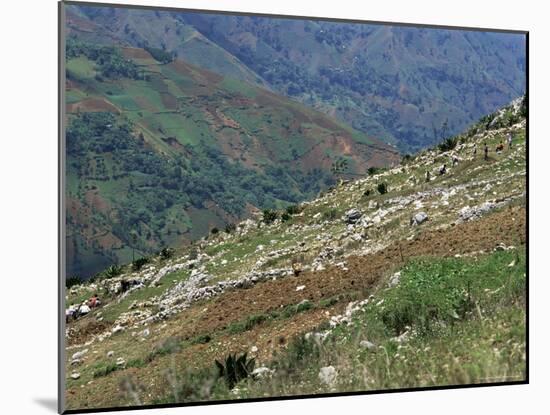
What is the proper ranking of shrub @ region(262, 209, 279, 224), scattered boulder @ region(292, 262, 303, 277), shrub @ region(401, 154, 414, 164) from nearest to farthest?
1. scattered boulder @ region(292, 262, 303, 277)
2. shrub @ region(262, 209, 279, 224)
3. shrub @ region(401, 154, 414, 164)

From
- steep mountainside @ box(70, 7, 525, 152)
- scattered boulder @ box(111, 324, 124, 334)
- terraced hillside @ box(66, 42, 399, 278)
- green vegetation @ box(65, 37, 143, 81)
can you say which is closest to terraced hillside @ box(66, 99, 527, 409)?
scattered boulder @ box(111, 324, 124, 334)

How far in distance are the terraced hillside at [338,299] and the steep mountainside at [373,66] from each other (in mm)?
557

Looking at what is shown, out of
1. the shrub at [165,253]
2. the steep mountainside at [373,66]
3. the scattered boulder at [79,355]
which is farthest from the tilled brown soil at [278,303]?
the steep mountainside at [373,66]

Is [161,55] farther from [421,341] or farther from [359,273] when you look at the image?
[421,341]

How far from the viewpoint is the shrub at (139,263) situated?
12703mm

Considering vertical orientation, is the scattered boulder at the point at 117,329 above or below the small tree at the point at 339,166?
below

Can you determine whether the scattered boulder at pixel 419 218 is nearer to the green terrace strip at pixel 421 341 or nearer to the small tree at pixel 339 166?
the green terrace strip at pixel 421 341

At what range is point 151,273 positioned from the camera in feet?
41.8

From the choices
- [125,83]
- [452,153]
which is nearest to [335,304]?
[452,153]

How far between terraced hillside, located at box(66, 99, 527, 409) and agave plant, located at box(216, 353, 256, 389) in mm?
53

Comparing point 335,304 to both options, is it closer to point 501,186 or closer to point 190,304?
point 190,304

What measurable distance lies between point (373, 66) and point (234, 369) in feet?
15.8

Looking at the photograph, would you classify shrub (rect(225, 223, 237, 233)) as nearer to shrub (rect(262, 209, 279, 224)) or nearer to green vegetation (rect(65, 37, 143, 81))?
shrub (rect(262, 209, 279, 224))

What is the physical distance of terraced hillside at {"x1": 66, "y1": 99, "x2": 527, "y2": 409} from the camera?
12.4m
